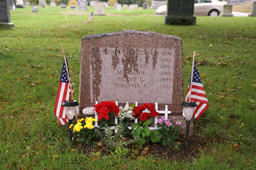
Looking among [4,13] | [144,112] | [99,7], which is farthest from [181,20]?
[144,112]

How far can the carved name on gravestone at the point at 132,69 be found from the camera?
399 centimetres

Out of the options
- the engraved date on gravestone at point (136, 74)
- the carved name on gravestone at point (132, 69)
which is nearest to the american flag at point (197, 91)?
the carved name on gravestone at point (132, 69)

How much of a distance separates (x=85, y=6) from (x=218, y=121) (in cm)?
3177

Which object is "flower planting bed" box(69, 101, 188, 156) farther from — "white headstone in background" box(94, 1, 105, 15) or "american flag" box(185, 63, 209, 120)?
"white headstone in background" box(94, 1, 105, 15)

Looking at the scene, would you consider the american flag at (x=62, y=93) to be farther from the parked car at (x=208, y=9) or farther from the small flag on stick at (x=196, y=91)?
the parked car at (x=208, y=9)

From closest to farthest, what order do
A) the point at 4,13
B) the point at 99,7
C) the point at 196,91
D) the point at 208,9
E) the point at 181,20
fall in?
the point at 196,91 < the point at 181,20 < the point at 4,13 < the point at 208,9 < the point at 99,7

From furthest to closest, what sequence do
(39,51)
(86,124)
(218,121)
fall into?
(39,51) → (218,121) → (86,124)

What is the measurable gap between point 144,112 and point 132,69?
70 cm

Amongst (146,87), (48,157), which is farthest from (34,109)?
(146,87)

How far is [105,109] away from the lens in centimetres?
376

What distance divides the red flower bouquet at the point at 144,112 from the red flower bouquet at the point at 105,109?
0.95 feet

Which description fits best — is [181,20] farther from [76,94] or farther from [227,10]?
[76,94]

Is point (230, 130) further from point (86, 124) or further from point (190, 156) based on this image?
point (86, 124)

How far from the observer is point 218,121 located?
4566 millimetres
